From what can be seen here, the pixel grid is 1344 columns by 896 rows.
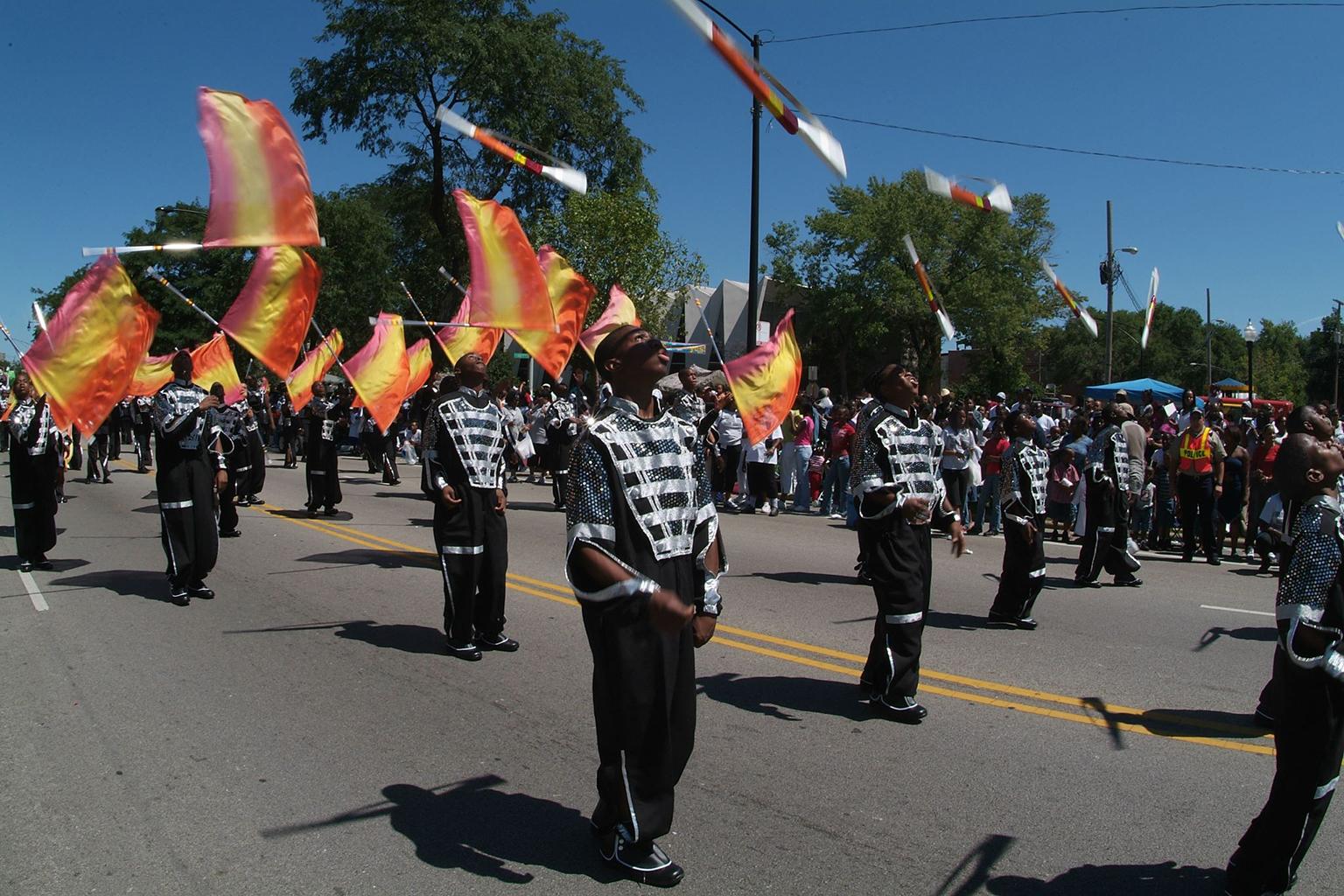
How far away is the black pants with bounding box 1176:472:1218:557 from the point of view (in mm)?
12414

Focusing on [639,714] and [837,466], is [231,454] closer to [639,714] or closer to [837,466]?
[837,466]

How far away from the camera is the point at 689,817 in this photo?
4.30 m

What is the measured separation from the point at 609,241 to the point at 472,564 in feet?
86.3

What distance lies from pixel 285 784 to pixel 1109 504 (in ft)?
26.7

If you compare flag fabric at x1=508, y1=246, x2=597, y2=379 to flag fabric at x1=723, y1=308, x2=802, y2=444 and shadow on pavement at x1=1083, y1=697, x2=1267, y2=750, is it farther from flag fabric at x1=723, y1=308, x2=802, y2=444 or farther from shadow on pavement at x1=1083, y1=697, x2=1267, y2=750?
shadow on pavement at x1=1083, y1=697, x2=1267, y2=750

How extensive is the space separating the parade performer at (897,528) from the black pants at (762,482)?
1072 cm

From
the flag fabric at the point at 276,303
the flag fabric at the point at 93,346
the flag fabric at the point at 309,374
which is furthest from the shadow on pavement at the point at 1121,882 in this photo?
the flag fabric at the point at 309,374

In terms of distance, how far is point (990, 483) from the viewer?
1496 cm

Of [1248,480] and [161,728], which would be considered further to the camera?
[1248,480]

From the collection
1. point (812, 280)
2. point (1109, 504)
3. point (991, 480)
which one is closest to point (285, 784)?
point (1109, 504)

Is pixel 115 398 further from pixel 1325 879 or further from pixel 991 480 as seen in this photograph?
pixel 991 480

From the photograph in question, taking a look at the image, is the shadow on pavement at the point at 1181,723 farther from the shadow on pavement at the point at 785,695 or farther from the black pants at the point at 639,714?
the black pants at the point at 639,714

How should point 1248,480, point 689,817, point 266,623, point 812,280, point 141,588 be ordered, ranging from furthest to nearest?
point 812,280 < point 1248,480 < point 141,588 < point 266,623 < point 689,817

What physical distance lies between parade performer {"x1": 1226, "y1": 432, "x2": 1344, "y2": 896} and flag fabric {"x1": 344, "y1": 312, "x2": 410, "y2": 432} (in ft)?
27.2
